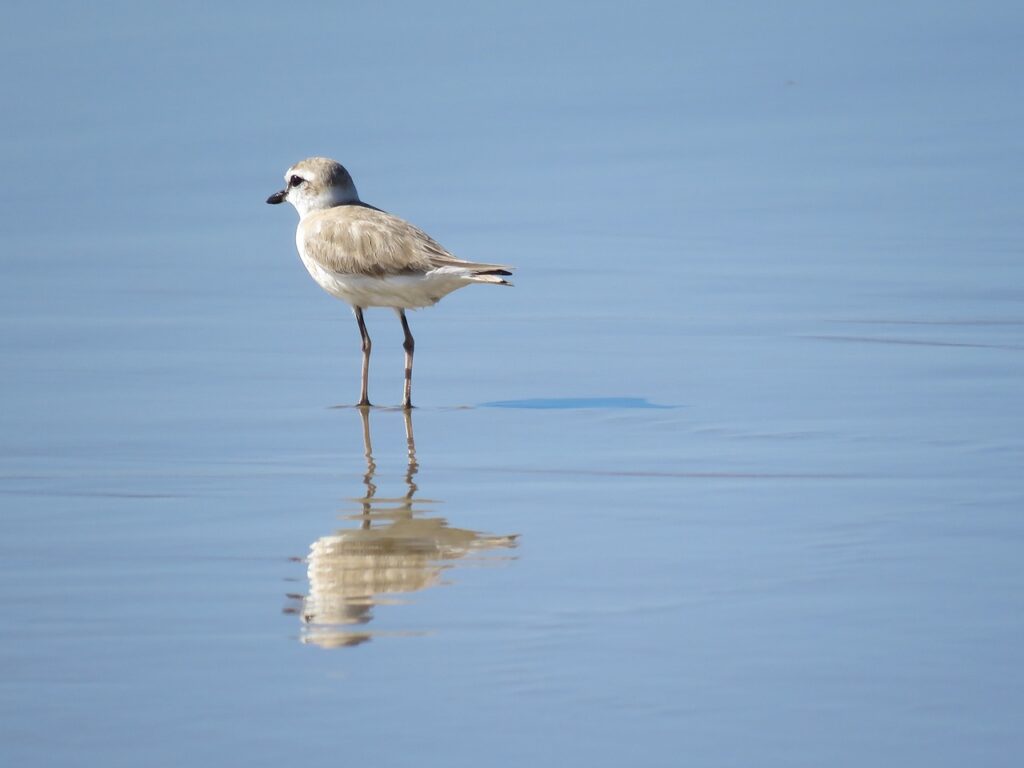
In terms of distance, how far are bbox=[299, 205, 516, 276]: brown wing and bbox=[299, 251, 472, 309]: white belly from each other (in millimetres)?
39

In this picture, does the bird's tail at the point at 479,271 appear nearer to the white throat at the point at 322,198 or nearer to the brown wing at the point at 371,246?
the brown wing at the point at 371,246

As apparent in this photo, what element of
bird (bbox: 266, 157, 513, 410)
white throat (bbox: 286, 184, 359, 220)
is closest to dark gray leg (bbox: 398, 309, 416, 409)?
bird (bbox: 266, 157, 513, 410)

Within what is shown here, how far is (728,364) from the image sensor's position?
33.9ft

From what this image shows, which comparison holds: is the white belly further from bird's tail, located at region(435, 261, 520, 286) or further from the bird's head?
the bird's head

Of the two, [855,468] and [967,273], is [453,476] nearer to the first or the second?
[855,468]

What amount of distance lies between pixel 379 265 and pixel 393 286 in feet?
0.44

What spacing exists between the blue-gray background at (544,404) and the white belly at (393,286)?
0.48m

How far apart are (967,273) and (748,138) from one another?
5732mm

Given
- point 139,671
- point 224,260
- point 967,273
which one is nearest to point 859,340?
point 967,273

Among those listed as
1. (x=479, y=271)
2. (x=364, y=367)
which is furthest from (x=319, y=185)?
(x=479, y=271)

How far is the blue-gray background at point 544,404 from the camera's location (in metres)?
5.09

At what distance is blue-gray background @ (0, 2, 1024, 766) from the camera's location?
5.09 m

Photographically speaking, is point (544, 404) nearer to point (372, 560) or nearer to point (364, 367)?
point (364, 367)

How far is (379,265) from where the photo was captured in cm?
998
